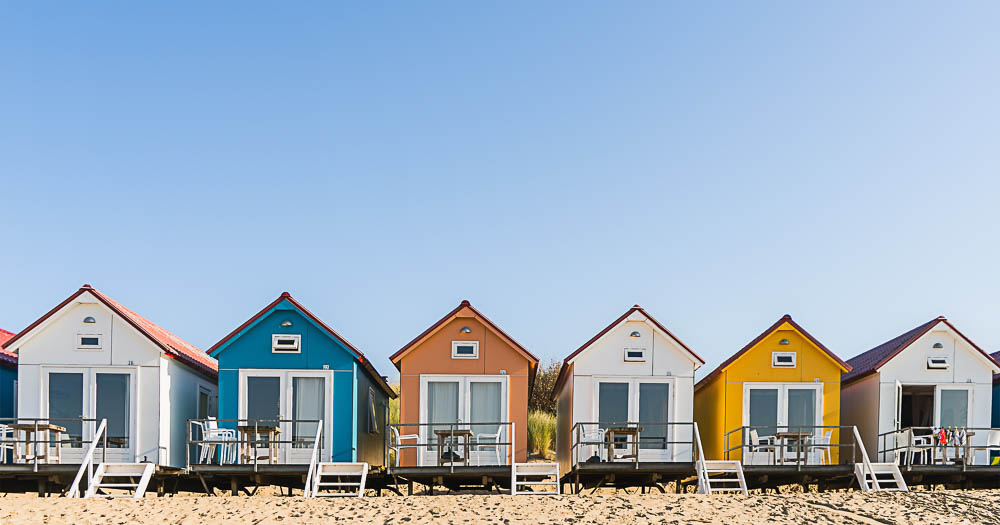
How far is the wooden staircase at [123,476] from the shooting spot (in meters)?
18.8

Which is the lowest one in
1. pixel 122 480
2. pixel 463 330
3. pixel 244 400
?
pixel 122 480

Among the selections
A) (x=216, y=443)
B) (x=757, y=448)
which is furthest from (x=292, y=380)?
(x=757, y=448)

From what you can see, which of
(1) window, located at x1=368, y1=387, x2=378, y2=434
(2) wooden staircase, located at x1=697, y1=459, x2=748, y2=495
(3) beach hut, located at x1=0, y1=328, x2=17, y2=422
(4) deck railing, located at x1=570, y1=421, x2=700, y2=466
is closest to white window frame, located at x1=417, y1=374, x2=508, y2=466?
(4) deck railing, located at x1=570, y1=421, x2=700, y2=466

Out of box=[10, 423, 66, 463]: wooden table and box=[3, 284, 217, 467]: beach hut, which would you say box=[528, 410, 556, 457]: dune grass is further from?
box=[10, 423, 66, 463]: wooden table

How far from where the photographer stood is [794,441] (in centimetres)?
2170

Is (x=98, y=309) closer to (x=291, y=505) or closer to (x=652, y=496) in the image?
(x=291, y=505)

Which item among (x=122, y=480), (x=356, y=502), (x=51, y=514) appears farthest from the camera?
(x=122, y=480)

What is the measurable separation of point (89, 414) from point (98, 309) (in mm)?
2047

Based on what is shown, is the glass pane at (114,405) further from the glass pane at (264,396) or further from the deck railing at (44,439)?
the glass pane at (264,396)

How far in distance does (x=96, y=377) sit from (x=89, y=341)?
720mm

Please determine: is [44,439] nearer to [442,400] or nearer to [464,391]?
[442,400]

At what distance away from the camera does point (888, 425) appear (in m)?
21.8

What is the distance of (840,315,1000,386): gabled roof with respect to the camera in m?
21.8

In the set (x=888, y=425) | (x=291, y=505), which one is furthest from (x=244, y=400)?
(x=888, y=425)
